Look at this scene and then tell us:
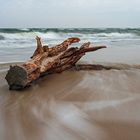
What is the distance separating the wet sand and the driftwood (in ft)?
0.58

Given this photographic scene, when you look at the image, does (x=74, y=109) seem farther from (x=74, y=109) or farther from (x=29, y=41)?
(x=29, y=41)

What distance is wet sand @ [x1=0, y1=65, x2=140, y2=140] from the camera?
9.48 feet

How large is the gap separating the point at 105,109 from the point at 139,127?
2.06 ft

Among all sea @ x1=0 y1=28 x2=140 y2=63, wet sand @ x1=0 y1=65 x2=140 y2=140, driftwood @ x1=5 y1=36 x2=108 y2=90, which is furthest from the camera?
sea @ x1=0 y1=28 x2=140 y2=63

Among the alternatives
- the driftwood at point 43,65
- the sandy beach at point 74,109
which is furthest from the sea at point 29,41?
the sandy beach at point 74,109

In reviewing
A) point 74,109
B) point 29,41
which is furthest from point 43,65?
point 29,41

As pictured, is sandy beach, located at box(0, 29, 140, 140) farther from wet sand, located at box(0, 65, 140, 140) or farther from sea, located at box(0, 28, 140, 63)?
sea, located at box(0, 28, 140, 63)

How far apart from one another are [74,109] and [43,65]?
66.2 inches

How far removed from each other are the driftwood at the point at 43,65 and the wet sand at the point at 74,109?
0.58ft

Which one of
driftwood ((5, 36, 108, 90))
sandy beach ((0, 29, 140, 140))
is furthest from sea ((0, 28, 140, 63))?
sandy beach ((0, 29, 140, 140))

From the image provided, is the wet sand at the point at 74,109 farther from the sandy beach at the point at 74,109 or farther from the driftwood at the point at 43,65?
the driftwood at the point at 43,65

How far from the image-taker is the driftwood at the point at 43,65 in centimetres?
441

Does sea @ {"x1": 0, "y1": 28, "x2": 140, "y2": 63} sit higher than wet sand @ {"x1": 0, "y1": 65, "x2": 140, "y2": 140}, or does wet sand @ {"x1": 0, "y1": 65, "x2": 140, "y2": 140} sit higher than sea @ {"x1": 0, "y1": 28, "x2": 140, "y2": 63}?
wet sand @ {"x1": 0, "y1": 65, "x2": 140, "y2": 140}

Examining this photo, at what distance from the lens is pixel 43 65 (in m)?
5.11
